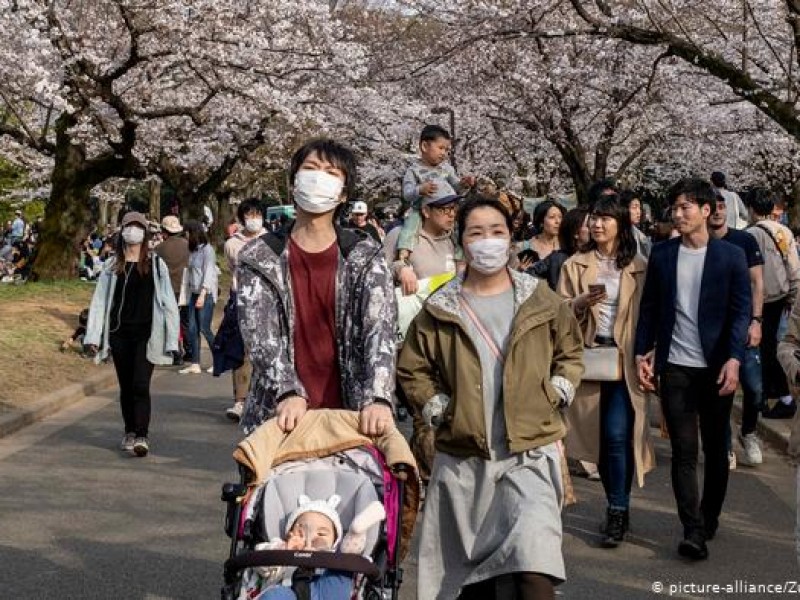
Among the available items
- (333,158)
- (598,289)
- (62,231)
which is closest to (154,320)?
(598,289)

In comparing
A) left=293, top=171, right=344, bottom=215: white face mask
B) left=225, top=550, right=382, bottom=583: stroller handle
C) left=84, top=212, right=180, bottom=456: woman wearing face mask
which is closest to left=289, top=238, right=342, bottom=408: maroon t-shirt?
left=293, top=171, right=344, bottom=215: white face mask

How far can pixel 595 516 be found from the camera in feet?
23.4

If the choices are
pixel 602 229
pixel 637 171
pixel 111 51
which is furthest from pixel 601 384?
pixel 637 171

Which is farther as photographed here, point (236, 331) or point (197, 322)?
point (197, 322)

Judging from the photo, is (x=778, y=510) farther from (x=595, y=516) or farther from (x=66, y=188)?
(x=66, y=188)

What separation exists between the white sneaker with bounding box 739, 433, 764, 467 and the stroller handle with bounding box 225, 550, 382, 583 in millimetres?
5730

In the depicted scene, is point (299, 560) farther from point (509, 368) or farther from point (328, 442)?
point (509, 368)

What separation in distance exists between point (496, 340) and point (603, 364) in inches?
88.6

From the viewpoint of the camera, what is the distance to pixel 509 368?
427cm

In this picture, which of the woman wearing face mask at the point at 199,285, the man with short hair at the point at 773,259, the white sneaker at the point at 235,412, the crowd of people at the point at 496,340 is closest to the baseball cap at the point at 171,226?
the woman wearing face mask at the point at 199,285

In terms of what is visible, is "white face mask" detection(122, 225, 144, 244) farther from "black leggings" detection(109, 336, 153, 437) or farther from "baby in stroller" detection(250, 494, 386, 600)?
"baby in stroller" detection(250, 494, 386, 600)

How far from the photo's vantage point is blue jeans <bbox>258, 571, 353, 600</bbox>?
11.7 feet

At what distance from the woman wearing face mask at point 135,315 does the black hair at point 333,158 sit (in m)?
4.54

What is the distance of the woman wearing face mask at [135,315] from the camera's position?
874cm
